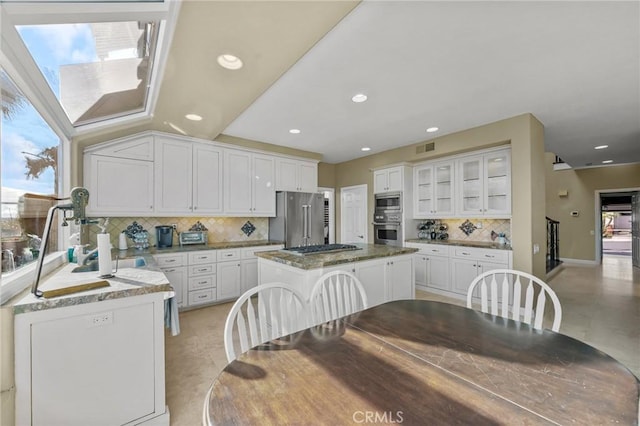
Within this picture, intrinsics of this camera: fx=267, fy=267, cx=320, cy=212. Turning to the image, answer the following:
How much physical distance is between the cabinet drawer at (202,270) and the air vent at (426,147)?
12.7ft

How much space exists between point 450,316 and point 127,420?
2.00m

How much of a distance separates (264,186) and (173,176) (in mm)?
1414

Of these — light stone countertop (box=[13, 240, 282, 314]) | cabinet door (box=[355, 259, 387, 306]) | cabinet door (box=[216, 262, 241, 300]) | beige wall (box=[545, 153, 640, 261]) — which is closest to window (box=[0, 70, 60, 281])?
light stone countertop (box=[13, 240, 282, 314])

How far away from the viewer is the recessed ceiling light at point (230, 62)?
1911mm

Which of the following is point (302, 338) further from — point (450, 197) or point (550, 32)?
point (450, 197)

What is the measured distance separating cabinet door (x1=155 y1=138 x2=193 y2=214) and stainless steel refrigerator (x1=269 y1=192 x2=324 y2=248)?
1.47 meters

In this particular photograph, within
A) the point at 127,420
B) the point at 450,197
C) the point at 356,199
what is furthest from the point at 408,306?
the point at 356,199

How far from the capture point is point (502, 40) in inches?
77.8

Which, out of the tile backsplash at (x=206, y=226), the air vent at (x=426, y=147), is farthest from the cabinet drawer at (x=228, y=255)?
the air vent at (x=426, y=147)

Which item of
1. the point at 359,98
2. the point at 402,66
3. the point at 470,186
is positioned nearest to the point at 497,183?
the point at 470,186

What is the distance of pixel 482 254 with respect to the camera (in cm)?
394

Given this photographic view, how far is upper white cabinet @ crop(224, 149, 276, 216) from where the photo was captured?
4.31 m

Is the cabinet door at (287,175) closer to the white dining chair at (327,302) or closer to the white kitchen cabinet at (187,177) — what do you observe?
the white kitchen cabinet at (187,177)

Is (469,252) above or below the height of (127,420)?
above
